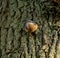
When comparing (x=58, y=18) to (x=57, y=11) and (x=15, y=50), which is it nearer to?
(x=57, y=11)

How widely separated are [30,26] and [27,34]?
56 mm

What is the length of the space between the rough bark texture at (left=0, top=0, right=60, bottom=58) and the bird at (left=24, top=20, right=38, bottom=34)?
24 mm

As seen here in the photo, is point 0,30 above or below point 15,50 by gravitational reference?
above

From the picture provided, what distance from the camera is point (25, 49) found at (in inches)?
52.8

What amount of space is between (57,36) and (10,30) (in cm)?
32

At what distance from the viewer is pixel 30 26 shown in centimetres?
138

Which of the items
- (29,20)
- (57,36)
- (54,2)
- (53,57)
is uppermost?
(54,2)

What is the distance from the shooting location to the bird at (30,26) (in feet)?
4.48

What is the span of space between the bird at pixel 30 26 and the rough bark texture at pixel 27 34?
2cm

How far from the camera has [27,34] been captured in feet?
4.52

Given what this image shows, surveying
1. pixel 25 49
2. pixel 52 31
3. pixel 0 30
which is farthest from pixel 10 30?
pixel 52 31

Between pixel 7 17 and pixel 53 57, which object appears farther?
pixel 7 17

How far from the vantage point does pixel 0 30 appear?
1470mm

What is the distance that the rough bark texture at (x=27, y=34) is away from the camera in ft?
4.36
